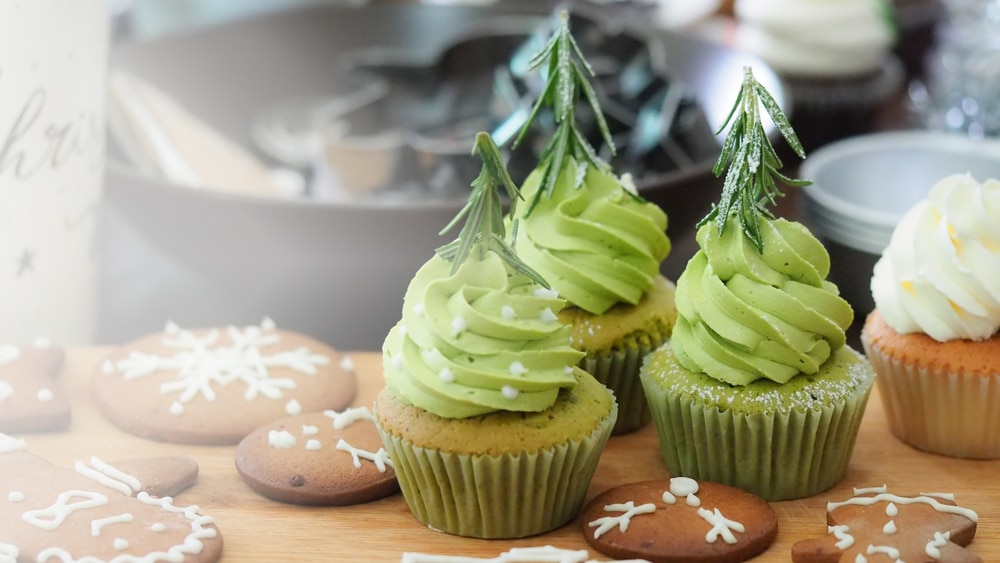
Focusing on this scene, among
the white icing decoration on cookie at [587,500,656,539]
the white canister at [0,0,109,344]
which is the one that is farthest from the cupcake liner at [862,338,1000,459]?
the white canister at [0,0,109,344]

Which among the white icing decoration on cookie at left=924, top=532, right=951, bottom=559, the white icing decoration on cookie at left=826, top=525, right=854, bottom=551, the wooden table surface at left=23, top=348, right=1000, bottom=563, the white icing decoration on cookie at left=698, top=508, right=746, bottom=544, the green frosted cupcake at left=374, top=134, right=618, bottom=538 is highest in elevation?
the green frosted cupcake at left=374, top=134, right=618, bottom=538

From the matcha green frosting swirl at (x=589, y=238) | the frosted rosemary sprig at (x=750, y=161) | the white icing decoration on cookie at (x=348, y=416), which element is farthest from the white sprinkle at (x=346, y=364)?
the frosted rosemary sprig at (x=750, y=161)

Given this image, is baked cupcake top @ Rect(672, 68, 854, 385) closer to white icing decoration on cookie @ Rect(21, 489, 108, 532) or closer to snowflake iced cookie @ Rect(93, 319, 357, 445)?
snowflake iced cookie @ Rect(93, 319, 357, 445)

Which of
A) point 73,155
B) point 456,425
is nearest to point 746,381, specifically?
point 456,425

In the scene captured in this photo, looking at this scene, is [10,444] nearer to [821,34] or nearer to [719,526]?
[719,526]

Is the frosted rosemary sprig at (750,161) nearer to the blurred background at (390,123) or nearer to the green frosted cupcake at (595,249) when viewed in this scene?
the green frosted cupcake at (595,249)
